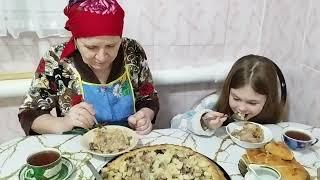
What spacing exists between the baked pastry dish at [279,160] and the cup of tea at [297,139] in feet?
0.17

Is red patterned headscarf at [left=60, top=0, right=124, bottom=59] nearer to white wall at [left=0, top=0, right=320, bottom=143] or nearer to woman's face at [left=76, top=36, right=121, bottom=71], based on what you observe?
woman's face at [left=76, top=36, right=121, bottom=71]

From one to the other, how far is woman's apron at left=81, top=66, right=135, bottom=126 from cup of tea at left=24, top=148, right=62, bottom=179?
1.46 ft

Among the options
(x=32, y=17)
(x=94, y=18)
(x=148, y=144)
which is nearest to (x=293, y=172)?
(x=148, y=144)

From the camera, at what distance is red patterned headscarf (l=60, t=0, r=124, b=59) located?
1322 mm

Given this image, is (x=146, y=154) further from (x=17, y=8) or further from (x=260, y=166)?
(x=17, y=8)

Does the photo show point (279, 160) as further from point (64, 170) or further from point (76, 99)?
point (76, 99)

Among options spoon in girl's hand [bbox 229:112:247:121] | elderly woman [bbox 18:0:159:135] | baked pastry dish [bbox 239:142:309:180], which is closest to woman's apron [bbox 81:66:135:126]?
elderly woman [bbox 18:0:159:135]

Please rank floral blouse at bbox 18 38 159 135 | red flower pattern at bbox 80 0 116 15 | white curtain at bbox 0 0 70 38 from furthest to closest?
white curtain at bbox 0 0 70 38 → floral blouse at bbox 18 38 159 135 → red flower pattern at bbox 80 0 116 15

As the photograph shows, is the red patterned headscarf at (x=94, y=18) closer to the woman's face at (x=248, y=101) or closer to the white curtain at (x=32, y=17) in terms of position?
the white curtain at (x=32, y=17)

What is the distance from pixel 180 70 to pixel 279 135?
0.85 meters

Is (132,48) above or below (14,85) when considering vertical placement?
above

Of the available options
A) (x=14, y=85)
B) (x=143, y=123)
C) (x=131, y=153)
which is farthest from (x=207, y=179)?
(x=14, y=85)

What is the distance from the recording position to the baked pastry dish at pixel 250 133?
4.23 feet

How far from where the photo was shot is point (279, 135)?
53.5 inches
